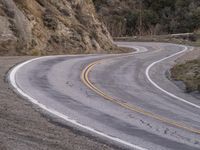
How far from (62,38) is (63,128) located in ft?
77.7

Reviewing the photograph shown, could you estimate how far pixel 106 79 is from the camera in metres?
21.2

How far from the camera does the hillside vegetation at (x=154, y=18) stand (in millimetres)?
69062

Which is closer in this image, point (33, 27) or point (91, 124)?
point (91, 124)

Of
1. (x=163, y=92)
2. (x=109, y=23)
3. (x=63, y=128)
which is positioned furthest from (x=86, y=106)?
(x=109, y=23)

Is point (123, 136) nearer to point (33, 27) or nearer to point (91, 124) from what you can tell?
point (91, 124)

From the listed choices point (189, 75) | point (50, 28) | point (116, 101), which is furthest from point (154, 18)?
point (116, 101)

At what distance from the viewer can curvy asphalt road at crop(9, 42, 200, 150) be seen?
36.9 ft

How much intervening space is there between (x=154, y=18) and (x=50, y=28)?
129ft

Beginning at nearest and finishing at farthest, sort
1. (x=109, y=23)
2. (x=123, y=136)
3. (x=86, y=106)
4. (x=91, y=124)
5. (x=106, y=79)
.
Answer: (x=123, y=136)
(x=91, y=124)
(x=86, y=106)
(x=106, y=79)
(x=109, y=23)

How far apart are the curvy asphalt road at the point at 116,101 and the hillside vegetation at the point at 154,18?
144ft

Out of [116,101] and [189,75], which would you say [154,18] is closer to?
[189,75]

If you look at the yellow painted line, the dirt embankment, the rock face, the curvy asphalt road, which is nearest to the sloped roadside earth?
the curvy asphalt road

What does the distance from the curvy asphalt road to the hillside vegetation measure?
43981 mm

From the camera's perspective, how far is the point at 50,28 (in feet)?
112
